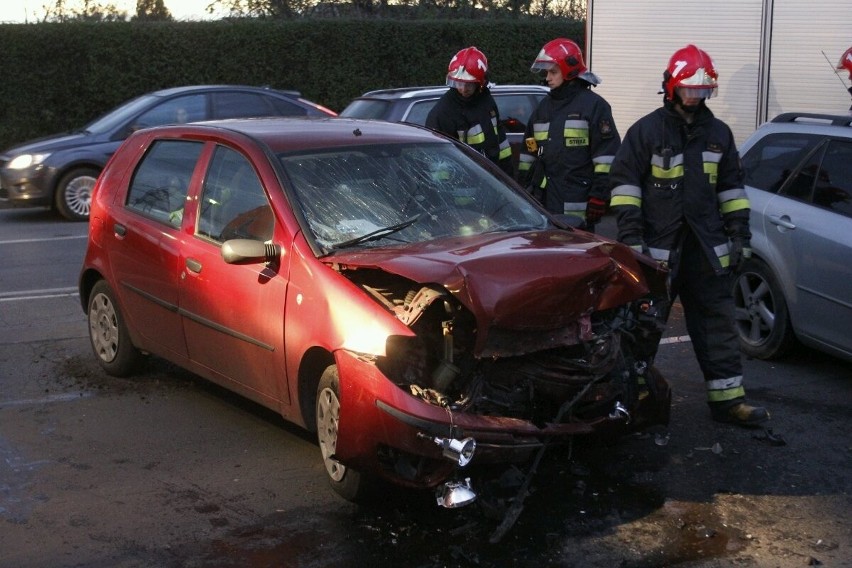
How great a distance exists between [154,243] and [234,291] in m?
0.95

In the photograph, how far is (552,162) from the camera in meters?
7.53

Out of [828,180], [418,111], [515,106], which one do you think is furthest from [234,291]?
[515,106]

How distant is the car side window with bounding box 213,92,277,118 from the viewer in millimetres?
13992

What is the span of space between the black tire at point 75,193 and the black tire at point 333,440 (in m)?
9.49

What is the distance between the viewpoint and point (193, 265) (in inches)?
230

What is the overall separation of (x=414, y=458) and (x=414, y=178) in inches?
67.3

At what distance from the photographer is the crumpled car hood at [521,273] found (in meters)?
4.47

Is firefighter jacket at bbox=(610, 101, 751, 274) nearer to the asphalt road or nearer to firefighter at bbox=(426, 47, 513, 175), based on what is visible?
the asphalt road

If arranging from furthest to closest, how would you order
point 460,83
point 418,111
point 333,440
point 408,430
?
point 418,111 → point 460,83 → point 333,440 → point 408,430

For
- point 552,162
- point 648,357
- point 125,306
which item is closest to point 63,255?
point 125,306

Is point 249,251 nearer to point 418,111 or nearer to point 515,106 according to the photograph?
point 418,111

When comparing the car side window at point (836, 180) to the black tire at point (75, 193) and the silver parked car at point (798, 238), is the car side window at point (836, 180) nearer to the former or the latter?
the silver parked car at point (798, 238)

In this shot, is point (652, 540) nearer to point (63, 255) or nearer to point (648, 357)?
point (648, 357)

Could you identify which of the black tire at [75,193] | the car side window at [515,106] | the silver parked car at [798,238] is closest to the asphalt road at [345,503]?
the silver parked car at [798,238]
